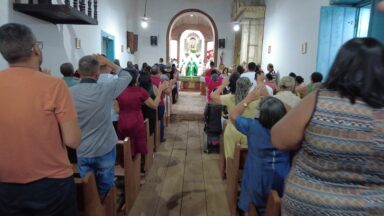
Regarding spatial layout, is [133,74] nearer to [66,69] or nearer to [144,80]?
[66,69]

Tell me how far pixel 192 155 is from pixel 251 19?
6502 millimetres

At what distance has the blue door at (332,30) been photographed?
468cm

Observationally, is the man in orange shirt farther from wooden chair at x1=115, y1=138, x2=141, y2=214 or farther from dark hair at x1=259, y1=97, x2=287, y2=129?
wooden chair at x1=115, y1=138, x2=141, y2=214

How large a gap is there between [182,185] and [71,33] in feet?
12.1

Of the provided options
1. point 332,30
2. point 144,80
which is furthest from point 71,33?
point 332,30

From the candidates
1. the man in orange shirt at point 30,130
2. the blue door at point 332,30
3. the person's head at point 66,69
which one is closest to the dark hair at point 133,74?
the person's head at point 66,69

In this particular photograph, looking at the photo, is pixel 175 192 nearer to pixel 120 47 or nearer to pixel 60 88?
pixel 60 88

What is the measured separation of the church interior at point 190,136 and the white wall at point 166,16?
6796 millimetres

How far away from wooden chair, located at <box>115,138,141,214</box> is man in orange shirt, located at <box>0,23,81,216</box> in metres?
1.27

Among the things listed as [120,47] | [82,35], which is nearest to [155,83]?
[82,35]

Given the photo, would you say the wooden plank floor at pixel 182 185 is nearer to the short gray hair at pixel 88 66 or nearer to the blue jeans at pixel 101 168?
the blue jeans at pixel 101 168

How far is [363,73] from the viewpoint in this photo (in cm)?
104

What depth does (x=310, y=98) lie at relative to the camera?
3.66ft

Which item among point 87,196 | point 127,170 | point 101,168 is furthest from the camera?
point 127,170
